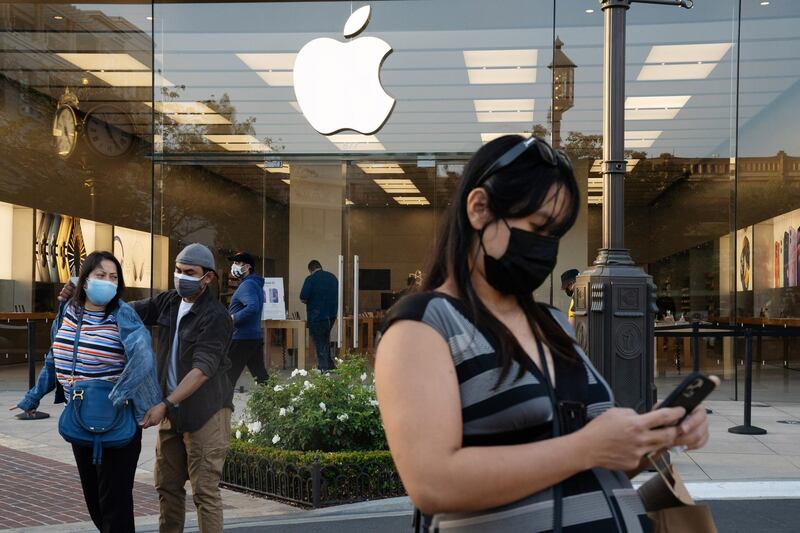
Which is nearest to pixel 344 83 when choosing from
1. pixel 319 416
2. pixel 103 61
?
pixel 103 61

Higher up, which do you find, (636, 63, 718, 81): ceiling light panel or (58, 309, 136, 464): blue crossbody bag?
(636, 63, 718, 81): ceiling light panel

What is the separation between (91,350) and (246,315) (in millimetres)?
7174

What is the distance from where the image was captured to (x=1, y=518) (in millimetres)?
7129

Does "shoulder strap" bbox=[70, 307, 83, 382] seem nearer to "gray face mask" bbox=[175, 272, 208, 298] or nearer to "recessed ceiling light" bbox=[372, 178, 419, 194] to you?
"gray face mask" bbox=[175, 272, 208, 298]

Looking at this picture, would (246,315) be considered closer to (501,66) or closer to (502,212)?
(501,66)

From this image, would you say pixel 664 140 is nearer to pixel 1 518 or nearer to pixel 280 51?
pixel 280 51

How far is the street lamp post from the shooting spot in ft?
24.2

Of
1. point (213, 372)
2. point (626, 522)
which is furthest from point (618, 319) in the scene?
point (626, 522)

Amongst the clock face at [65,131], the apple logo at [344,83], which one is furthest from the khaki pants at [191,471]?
the clock face at [65,131]

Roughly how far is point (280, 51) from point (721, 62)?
703 cm

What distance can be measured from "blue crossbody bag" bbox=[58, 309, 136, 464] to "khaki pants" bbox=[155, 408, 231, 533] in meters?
0.45

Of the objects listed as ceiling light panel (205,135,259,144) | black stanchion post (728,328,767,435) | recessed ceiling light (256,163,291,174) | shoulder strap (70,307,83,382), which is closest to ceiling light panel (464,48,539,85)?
recessed ceiling light (256,163,291,174)

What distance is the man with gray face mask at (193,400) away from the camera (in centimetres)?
535

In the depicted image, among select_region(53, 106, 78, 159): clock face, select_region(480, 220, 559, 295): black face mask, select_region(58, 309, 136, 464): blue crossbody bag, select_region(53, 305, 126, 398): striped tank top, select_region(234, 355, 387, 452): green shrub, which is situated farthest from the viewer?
select_region(53, 106, 78, 159): clock face
